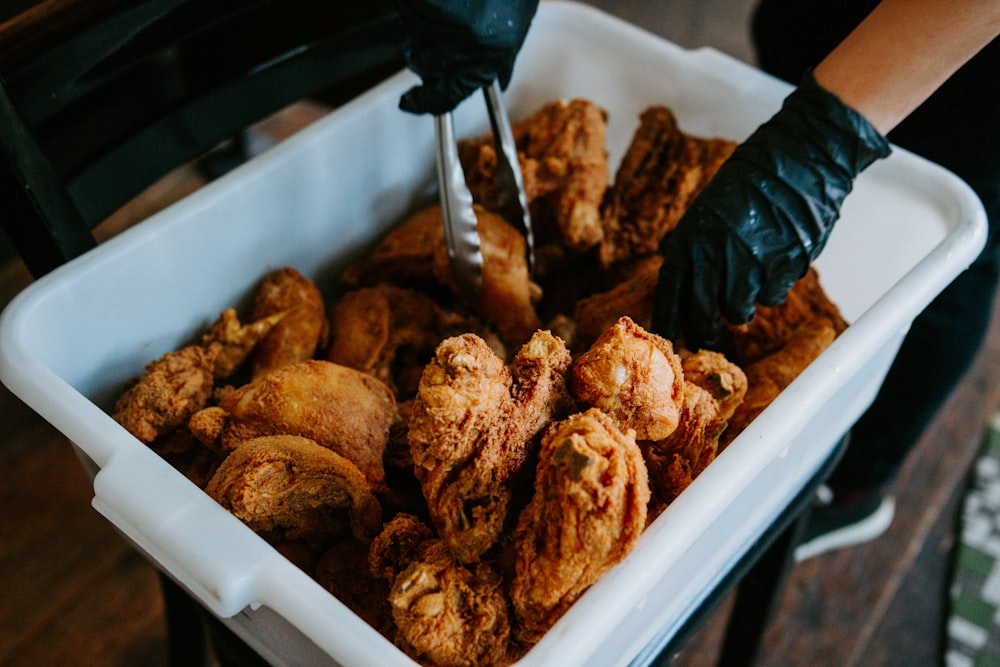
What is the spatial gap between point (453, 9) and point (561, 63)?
37cm

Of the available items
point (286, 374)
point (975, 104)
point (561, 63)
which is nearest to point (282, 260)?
point (286, 374)

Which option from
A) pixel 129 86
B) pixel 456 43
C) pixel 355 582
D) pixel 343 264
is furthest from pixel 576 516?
pixel 129 86

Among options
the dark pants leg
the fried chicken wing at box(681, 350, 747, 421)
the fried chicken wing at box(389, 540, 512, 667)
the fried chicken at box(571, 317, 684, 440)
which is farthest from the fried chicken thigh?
the dark pants leg

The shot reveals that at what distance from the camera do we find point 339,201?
3.20 feet

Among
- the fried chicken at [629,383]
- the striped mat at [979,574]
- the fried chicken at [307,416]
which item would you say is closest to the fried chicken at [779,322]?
the fried chicken at [629,383]

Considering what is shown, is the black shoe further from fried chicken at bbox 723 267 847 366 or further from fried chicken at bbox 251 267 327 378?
fried chicken at bbox 251 267 327 378

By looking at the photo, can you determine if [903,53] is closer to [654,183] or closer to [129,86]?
[654,183]

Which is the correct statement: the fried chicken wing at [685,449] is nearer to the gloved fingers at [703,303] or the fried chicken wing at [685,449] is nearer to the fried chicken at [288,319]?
the gloved fingers at [703,303]

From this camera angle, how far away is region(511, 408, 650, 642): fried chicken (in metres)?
0.52

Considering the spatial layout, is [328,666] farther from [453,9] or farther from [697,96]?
[697,96]

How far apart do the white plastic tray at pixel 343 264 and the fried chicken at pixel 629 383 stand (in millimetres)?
57

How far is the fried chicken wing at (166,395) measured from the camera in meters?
0.74

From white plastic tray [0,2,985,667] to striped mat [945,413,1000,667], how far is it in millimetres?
644

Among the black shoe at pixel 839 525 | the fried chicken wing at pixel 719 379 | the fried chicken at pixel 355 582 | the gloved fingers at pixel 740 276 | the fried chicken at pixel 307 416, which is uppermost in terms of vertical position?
the gloved fingers at pixel 740 276
